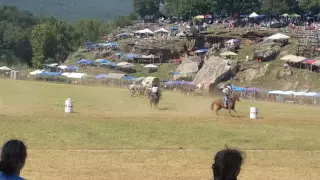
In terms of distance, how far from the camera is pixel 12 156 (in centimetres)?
779

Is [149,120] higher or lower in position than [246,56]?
lower

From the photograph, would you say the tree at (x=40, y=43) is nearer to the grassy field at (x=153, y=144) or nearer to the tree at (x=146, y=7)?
the tree at (x=146, y=7)

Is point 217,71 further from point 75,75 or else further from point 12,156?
point 12,156

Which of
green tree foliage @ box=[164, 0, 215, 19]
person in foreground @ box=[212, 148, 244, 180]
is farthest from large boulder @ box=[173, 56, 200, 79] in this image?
person in foreground @ box=[212, 148, 244, 180]

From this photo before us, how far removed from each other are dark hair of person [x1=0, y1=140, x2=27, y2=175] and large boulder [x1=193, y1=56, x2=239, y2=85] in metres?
79.5

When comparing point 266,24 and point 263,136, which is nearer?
point 263,136

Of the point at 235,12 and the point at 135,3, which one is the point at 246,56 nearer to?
the point at 235,12

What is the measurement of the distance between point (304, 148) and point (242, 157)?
18.6m

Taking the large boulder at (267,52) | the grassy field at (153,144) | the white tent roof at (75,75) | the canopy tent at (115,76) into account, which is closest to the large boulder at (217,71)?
the large boulder at (267,52)

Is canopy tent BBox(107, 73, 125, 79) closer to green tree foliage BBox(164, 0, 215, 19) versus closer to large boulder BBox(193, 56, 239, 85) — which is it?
large boulder BBox(193, 56, 239, 85)

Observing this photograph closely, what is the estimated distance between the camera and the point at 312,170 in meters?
20.3

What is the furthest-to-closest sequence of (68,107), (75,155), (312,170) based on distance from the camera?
(68,107)
(75,155)
(312,170)

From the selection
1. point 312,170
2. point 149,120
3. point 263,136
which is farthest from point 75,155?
point 149,120

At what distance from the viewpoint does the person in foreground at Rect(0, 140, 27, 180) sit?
7.79 m
